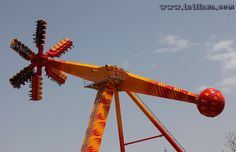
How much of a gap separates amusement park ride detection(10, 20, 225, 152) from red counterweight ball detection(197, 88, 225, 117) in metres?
2.00

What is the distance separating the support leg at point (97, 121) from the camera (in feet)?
99.4

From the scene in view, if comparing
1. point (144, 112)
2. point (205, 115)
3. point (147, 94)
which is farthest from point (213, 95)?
point (144, 112)

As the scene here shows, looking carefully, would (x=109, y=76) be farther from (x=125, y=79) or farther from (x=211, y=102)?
(x=211, y=102)

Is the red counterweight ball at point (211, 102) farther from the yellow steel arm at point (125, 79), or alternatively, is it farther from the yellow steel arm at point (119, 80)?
the yellow steel arm at point (125, 79)

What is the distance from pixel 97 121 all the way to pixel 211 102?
912cm

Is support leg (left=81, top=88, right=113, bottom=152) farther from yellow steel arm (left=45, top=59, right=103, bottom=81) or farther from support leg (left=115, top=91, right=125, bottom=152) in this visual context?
yellow steel arm (left=45, top=59, right=103, bottom=81)

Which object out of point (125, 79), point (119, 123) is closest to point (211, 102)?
point (125, 79)

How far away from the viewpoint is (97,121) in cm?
3164

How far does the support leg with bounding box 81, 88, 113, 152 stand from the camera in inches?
1193

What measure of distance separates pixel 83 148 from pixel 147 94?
7097 millimetres

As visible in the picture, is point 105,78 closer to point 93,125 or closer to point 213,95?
point 93,125

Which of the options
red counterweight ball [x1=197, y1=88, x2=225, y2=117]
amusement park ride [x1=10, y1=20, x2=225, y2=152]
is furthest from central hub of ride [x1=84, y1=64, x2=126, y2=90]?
red counterweight ball [x1=197, y1=88, x2=225, y2=117]

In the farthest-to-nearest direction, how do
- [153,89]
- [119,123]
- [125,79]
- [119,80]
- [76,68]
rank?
[119,123] → [76,68] → [125,79] → [119,80] → [153,89]

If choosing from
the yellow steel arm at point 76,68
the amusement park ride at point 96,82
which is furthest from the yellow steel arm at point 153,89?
the yellow steel arm at point 76,68
